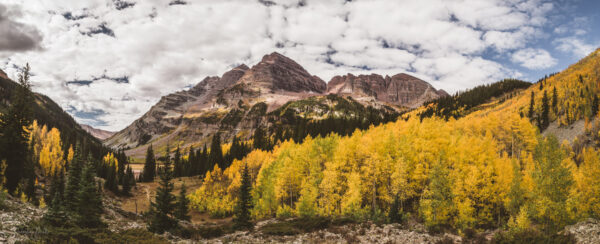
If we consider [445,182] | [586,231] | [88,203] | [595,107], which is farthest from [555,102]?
[88,203]

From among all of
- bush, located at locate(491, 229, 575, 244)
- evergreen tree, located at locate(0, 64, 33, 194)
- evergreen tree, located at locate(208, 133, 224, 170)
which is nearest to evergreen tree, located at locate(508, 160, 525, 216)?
bush, located at locate(491, 229, 575, 244)

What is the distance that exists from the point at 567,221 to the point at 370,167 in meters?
23.2

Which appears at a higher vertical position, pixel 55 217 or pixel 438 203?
pixel 55 217

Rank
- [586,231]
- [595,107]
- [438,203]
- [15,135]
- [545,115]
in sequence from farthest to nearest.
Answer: [545,115] → [595,107] → [15,135] → [438,203] → [586,231]

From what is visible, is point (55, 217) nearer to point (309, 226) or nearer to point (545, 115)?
point (309, 226)

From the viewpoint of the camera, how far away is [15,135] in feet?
152

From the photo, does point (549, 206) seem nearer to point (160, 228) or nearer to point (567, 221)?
point (567, 221)

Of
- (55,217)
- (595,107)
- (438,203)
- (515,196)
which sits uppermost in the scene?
(595,107)

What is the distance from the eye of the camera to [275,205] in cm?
5972

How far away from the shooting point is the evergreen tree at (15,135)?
1783 inches

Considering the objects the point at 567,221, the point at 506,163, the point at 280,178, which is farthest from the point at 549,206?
the point at 280,178

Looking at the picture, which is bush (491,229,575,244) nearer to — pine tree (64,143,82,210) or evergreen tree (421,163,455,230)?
evergreen tree (421,163,455,230)

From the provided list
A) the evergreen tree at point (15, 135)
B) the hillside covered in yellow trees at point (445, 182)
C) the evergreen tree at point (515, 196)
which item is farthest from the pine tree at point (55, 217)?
the evergreen tree at point (515, 196)

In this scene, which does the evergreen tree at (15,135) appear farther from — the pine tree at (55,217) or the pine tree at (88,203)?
the pine tree at (55,217)
